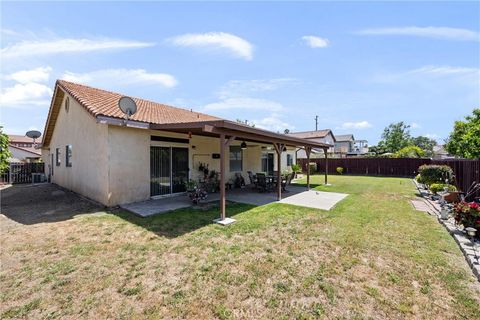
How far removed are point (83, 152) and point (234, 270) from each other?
8257 millimetres

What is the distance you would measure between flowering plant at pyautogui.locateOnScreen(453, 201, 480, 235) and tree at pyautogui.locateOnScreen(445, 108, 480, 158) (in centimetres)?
1496

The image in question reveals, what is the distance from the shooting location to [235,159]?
1327 cm

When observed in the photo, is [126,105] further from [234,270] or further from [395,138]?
[395,138]

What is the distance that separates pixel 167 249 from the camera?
4.43m

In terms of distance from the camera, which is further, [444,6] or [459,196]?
[459,196]

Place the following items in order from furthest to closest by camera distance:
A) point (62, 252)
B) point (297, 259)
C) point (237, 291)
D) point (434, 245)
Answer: point (434, 245) < point (62, 252) < point (297, 259) < point (237, 291)

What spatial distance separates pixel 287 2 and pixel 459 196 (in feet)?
29.2

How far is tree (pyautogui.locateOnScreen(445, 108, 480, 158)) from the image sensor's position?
1564 cm

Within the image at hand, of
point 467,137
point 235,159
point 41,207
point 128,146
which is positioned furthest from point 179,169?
point 467,137

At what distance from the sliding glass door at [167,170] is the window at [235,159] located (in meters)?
3.51

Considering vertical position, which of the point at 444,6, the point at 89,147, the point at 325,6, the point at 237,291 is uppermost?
the point at 325,6

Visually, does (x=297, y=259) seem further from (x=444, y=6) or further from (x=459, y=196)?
(x=444, y=6)

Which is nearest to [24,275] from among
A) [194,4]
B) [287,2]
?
[194,4]

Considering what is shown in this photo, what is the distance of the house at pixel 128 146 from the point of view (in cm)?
728
